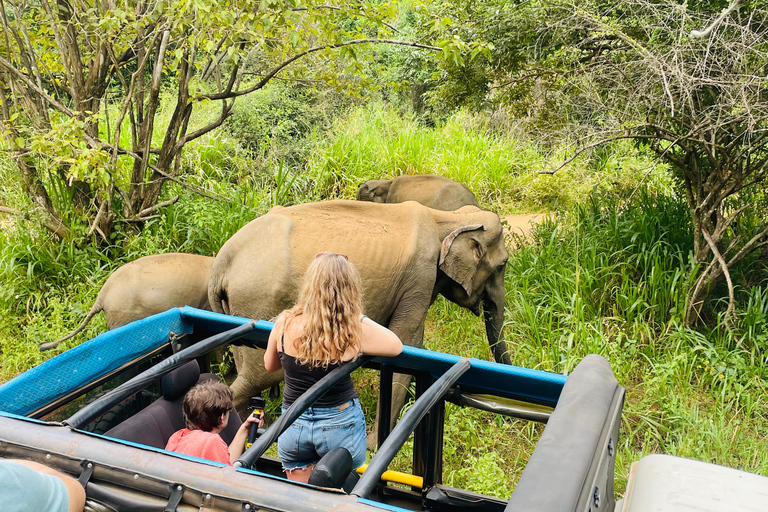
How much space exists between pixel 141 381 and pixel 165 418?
70 centimetres

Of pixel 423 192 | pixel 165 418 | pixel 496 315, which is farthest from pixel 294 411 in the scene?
pixel 423 192

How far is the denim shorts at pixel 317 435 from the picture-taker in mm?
2822

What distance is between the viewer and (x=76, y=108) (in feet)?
22.4

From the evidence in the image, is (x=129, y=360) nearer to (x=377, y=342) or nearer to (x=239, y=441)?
(x=239, y=441)

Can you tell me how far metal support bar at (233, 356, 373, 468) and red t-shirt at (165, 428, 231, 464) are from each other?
54cm

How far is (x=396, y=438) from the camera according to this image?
6.74 feet

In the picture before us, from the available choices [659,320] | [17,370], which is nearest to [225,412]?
[17,370]

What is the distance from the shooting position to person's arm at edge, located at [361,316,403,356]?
2852 millimetres

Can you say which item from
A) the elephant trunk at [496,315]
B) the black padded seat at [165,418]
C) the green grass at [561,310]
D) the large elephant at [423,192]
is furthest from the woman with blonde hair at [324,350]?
the large elephant at [423,192]

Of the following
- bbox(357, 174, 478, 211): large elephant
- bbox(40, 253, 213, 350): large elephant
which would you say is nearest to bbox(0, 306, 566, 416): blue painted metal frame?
bbox(40, 253, 213, 350): large elephant

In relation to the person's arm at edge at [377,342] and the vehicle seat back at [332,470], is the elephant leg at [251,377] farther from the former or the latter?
the vehicle seat back at [332,470]

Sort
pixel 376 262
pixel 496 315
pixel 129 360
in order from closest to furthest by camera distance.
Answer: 1. pixel 129 360
2. pixel 376 262
3. pixel 496 315

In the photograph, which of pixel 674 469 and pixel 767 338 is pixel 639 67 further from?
pixel 674 469

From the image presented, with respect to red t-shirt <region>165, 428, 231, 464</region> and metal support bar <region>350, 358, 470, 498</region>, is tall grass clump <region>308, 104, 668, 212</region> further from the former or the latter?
metal support bar <region>350, 358, 470, 498</region>
